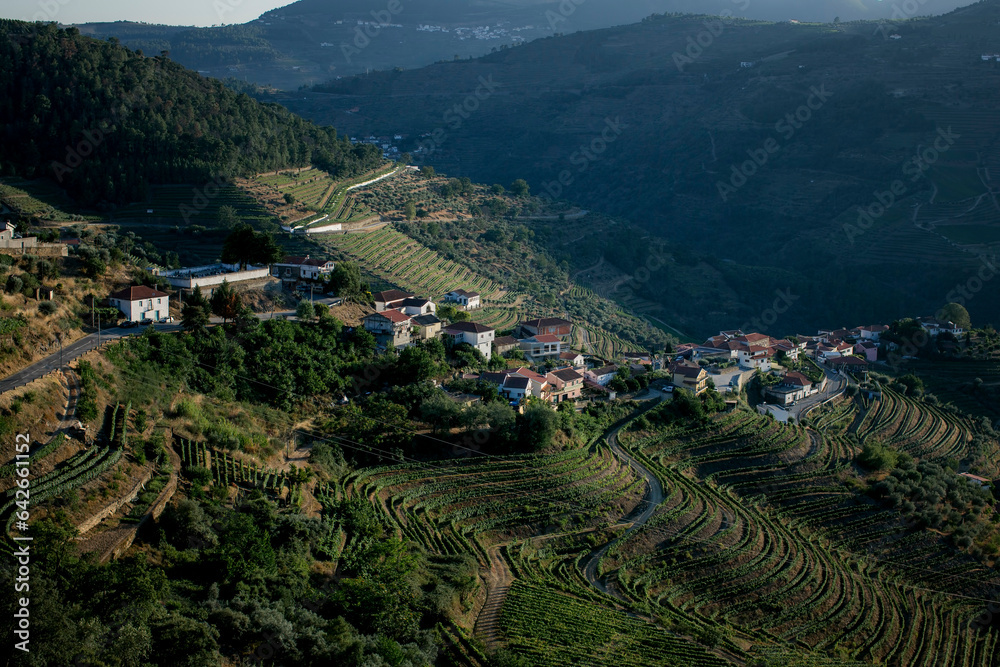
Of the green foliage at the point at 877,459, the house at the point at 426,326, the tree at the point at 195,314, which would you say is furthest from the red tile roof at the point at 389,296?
the green foliage at the point at 877,459

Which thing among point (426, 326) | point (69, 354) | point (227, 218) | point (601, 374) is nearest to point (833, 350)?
point (601, 374)

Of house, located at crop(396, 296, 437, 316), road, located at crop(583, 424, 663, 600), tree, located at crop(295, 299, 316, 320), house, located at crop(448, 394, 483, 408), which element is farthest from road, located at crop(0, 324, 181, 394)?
road, located at crop(583, 424, 663, 600)

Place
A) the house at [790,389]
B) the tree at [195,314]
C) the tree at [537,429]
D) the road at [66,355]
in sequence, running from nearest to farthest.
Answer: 1. the road at [66,355]
2. the tree at [195,314]
3. the tree at [537,429]
4. the house at [790,389]

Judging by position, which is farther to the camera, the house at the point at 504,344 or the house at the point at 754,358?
the house at the point at 754,358

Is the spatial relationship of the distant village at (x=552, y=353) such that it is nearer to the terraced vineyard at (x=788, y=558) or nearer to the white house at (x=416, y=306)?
the white house at (x=416, y=306)

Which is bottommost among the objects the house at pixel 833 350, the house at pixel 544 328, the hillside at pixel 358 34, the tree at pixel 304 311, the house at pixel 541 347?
the house at pixel 833 350

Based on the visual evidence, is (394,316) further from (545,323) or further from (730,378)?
(730,378)

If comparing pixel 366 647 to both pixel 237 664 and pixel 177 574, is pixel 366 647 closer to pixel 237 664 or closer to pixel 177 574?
pixel 237 664
